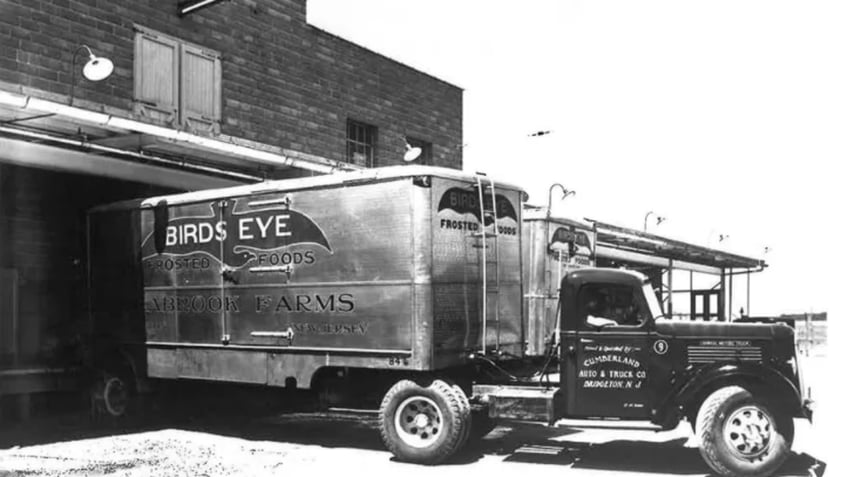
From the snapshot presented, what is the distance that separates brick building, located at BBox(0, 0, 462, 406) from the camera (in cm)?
1209

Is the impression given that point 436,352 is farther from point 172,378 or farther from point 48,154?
point 48,154

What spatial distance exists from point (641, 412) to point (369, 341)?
3.18 meters

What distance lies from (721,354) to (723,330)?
0.26m

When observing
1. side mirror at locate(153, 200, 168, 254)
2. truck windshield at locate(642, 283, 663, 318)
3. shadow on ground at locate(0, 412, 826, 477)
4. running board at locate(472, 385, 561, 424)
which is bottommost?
shadow on ground at locate(0, 412, 826, 477)

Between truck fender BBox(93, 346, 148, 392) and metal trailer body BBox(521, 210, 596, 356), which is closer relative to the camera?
truck fender BBox(93, 346, 148, 392)

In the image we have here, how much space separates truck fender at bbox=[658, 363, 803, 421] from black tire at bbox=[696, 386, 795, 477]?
153 mm

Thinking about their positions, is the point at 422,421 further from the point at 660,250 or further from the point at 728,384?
the point at 660,250

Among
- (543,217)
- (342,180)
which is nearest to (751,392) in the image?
(342,180)

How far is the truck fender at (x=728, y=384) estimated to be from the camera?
337 inches

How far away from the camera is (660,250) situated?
23.0m

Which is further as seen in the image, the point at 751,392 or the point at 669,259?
the point at 669,259

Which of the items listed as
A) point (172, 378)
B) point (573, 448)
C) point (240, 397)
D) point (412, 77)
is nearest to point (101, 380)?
point (172, 378)

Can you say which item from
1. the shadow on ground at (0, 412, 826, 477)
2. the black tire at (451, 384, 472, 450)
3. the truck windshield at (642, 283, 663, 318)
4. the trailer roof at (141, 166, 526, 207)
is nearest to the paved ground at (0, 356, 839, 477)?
the shadow on ground at (0, 412, 826, 477)

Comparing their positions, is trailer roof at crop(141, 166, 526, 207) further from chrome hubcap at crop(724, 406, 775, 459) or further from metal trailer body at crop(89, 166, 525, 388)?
chrome hubcap at crop(724, 406, 775, 459)
